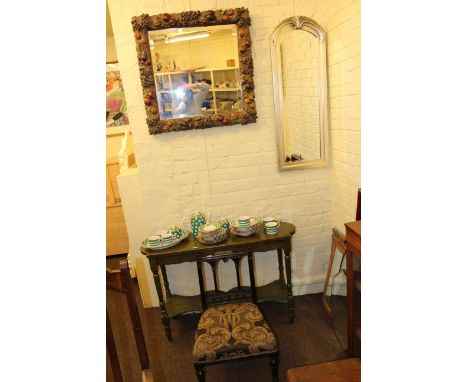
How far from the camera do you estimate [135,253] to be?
2469 millimetres

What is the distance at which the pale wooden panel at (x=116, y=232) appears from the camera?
3370mm

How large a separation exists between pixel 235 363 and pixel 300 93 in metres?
1.79

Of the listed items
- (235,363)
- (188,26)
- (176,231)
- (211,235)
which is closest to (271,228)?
(211,235)

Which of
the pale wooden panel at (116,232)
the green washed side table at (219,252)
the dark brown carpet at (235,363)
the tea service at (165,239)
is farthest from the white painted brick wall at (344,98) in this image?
the pale wooden panel at (116,232)

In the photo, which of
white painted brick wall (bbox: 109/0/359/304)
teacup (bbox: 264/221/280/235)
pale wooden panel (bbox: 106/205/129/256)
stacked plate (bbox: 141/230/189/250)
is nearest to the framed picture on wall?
pale wooden panel (bbox: 106/205/129/256)

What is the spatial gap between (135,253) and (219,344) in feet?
3.97

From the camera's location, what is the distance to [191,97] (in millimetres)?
2078

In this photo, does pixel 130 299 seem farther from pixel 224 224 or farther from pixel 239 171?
pixel 239 171

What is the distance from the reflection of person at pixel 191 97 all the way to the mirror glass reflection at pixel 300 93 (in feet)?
1.75

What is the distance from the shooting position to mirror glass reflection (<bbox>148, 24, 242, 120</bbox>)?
198 centimetres

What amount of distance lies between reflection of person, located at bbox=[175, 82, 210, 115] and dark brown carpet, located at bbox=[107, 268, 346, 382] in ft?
5.04
